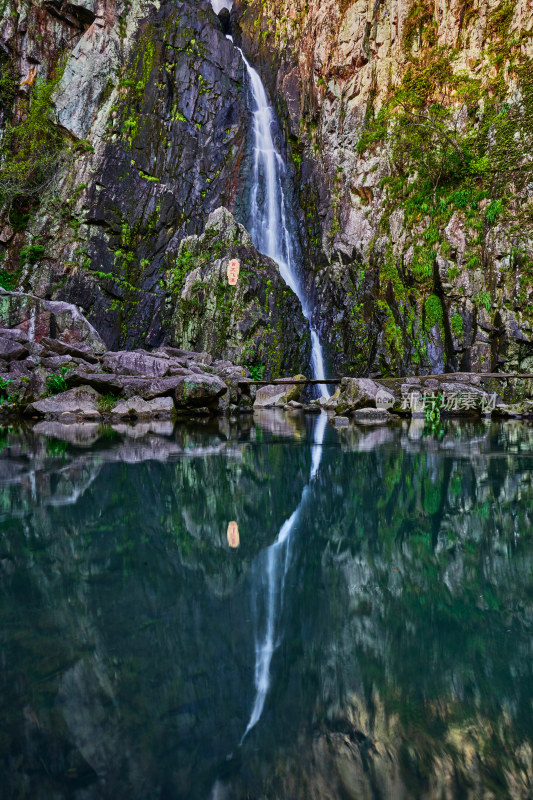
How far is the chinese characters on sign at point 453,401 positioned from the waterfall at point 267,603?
9882 millimetres

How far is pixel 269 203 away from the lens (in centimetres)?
2266

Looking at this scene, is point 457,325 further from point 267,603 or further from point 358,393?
point 267,603

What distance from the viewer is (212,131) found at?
23.4 m

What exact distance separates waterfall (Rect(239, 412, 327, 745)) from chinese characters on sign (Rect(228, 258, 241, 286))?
17.0 metres

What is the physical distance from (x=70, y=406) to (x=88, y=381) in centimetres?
90

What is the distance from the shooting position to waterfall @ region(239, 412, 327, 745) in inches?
43.3

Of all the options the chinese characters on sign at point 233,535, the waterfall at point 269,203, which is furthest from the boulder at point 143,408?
the waterfall at point 269,203

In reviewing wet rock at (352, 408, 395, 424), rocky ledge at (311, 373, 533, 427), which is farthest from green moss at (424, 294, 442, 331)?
wet rock at (352, 408, 395, 424)

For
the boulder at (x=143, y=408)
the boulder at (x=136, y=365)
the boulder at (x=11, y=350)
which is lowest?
the boulder at (x=143, y=408)

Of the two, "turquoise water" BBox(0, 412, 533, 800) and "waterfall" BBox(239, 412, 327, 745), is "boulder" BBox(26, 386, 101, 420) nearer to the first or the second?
"turquoise water" BBox(0, 412, 533, 800)

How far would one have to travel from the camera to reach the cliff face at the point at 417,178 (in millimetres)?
16031

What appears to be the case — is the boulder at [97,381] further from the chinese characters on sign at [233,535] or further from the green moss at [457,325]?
the green moss at [457,325]

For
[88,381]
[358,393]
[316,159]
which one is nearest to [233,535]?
[358,393]

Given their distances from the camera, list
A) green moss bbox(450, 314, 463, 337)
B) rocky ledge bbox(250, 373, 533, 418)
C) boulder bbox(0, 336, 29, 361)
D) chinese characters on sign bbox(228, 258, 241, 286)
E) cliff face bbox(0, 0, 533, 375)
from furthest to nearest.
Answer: chinese characters on sign bbox(228, 258, 241, 286), cliff face bbox(0, 0, 533, 375), green moss bbox(450, 314, 463, 337), boulder bbox(0, 336, 29, 361), rocky ledge bbox(250, 373, 533, 418)
